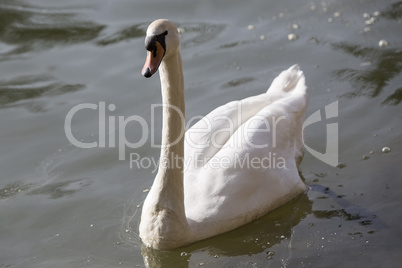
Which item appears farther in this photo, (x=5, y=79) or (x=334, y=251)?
(x=5, y=79)

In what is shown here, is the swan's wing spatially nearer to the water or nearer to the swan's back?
the swan's back

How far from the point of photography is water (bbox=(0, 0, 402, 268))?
5508mm

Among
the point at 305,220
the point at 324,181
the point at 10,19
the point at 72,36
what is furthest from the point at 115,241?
the point at 10,19

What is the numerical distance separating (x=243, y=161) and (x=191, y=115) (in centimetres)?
218

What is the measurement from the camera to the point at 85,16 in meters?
10.8

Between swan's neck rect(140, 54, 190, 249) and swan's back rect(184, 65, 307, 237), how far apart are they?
0.20 m

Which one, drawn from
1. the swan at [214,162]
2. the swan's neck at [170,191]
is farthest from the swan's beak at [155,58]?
the swan's neck at [170,191]

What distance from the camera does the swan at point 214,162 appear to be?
515cm

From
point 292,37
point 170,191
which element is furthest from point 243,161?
point 292,37

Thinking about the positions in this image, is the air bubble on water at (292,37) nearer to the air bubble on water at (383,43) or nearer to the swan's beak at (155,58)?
the air bubble on water at (383,43)

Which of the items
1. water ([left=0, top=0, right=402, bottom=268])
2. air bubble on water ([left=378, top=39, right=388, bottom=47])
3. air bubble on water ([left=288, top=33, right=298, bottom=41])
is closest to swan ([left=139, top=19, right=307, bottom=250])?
water ([left=0, top=0, right=402, bottom=268])

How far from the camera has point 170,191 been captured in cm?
531

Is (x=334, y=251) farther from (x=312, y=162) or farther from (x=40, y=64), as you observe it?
(x=40, y=64)

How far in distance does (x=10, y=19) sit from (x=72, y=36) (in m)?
1.19
